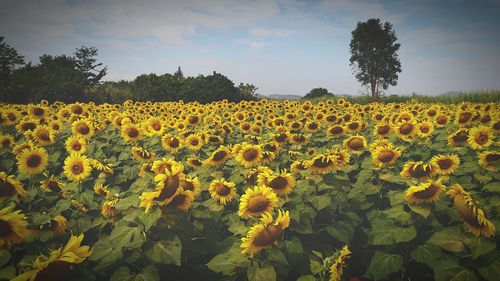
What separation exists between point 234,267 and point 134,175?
3046 millimetres

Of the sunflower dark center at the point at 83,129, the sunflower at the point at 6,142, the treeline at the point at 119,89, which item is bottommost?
the sunflower at the point at 6,142

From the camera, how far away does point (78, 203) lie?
3.68 meters

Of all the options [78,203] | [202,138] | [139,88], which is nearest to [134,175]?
[78,203]

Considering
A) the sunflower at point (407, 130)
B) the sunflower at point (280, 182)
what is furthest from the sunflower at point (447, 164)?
the sunflower at point (280, 182)

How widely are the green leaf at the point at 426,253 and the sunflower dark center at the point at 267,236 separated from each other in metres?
1.34

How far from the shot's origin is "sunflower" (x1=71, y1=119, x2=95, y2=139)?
6696mm

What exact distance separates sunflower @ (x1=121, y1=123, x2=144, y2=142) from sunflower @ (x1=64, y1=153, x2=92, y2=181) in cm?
192

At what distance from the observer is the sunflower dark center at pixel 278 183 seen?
3.37 meters

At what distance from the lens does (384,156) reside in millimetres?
4195

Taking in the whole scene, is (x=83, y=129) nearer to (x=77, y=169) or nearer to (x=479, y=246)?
(x=77, y=169)

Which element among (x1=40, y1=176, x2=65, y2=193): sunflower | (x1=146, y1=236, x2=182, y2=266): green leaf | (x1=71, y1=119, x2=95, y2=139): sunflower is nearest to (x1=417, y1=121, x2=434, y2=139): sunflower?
(x1=146, y1=236, x2=182, y2=266): green leaf

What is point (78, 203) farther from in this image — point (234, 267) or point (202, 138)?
point (202, 138)

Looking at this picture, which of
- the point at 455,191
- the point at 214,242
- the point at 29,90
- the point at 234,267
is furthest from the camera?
the point at 29,90

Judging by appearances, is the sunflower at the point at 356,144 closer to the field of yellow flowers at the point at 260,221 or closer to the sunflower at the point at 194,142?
the field of yellow flowers at the point at 260,221
